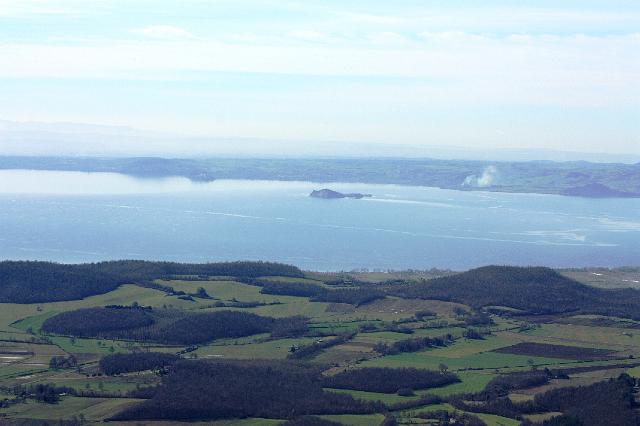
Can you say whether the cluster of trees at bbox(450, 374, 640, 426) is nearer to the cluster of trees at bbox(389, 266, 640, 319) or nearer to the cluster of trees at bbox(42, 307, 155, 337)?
the cluster of trees at bbox(389, 266, 640, 319)

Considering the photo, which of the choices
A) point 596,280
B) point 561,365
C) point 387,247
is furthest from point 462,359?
point 387,247

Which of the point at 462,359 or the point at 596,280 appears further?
the point at 596,280

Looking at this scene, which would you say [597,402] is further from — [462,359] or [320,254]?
[320,254]

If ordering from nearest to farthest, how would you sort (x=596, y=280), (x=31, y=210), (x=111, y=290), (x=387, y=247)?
(x=111, y=290) → (x=596, y=280) → (x=387, y=247) → (x=31, y=210)

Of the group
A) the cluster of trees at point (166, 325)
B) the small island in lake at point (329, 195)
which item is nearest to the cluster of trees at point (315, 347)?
the cluster of trees at point (166, 325)

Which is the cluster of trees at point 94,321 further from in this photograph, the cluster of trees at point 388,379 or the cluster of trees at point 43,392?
the cluster of trees at point 388,379
